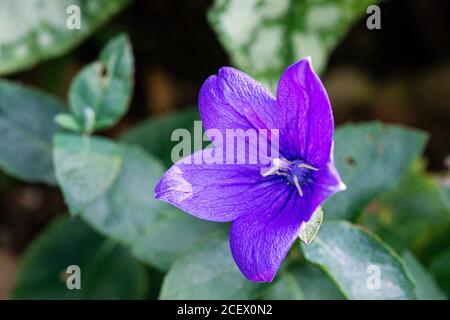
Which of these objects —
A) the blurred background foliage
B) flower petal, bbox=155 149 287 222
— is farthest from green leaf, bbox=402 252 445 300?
flower petal, bbox=155 149 287 222

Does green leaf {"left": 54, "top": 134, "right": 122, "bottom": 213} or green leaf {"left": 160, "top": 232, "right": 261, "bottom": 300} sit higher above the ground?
green leaf {"left": 54, "top": 134, "right": 122, "bottom": 213}

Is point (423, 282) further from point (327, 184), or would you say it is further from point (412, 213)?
point (327, 184)

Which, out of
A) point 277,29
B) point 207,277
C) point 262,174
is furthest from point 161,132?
point 262,174

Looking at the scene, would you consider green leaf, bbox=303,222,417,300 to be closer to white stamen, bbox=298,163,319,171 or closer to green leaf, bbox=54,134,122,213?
Answer: white stamen, bbox=298,163,319,171

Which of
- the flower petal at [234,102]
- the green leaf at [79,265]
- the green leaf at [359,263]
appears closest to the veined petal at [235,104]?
the flower petal at [234,102]

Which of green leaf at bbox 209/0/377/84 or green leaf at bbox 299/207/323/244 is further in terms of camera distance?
green leaf at bbox 209/0/377/84

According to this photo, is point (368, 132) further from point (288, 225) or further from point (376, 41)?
point (376, 41)

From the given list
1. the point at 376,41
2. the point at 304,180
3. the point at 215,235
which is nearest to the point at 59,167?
the point at 215,235
